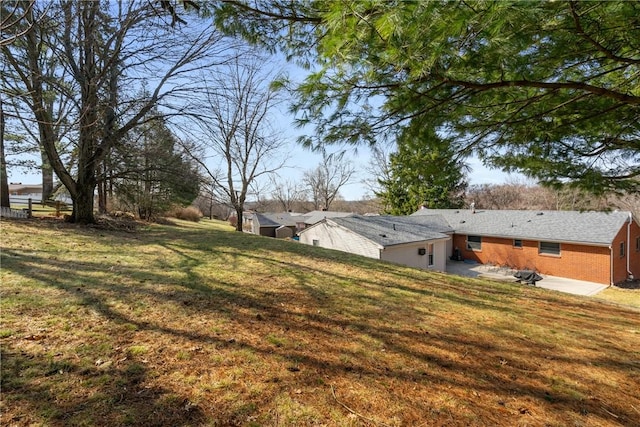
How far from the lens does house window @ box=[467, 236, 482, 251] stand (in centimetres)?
1903

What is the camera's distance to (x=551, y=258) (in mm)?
15992

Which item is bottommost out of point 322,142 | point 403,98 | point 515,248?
point 515,248

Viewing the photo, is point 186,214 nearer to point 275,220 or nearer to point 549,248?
point 275,220

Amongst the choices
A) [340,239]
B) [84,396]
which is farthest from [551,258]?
[84,396]

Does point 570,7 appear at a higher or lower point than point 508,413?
higher

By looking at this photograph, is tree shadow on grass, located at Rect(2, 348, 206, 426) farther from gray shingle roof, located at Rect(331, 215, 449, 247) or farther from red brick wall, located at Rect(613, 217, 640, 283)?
red brick wall, located at Rect(613, 217, 640, 283)

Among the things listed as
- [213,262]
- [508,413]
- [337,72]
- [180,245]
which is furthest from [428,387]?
[180,245]

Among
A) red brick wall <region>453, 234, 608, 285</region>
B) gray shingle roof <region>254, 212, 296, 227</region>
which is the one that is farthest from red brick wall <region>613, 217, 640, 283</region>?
gray shingle roof <region>254, 212, 296, 227</region>

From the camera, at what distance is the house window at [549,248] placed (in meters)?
15.9

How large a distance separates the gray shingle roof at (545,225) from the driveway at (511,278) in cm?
200

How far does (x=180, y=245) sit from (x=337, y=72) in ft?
19.7

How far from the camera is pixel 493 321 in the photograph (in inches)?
162

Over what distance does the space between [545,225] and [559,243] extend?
147 centimetres

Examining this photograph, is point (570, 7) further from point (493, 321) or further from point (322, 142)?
point (493, 321)
